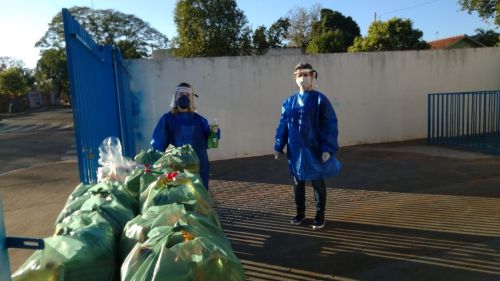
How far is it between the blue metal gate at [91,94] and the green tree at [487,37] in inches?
1108

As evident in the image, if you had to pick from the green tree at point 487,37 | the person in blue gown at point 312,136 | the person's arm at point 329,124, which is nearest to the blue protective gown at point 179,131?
the person in blue gown at point 312,136

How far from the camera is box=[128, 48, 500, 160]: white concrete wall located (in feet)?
30.2

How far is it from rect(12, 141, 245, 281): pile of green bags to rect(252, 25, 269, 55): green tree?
21218mm

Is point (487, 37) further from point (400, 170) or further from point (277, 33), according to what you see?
point (400, 170)

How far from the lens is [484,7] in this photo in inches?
604

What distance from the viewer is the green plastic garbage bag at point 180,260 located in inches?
61.6

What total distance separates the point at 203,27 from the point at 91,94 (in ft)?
54.1

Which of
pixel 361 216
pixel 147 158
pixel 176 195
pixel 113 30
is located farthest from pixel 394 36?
pixel 113 30

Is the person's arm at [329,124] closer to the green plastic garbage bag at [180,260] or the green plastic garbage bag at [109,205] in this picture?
the green plastic garbage bag at [109,205]

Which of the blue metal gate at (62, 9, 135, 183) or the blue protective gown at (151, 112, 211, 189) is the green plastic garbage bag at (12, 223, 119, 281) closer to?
the blue metal gate at (62, 9, 135, 183)

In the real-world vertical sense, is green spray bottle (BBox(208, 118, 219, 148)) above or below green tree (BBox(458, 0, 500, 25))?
below

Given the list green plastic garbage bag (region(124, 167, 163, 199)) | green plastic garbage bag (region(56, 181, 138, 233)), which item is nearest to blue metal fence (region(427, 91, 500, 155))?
green plastic garbage bag (region(124, 167, 163, 199))

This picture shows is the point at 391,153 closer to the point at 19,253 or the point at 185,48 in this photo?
the point at 19,253

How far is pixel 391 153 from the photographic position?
32.0 feet
